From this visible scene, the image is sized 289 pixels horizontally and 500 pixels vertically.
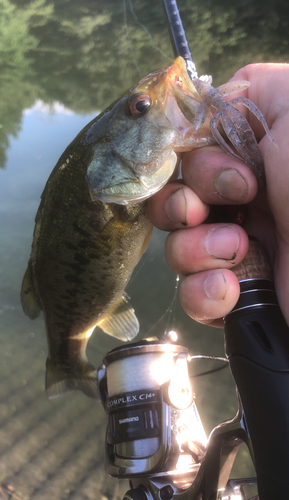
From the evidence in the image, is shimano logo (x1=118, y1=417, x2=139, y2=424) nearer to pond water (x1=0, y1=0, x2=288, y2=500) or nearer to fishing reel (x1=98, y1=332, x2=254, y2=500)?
fishing reel (x1=98, y1=332, x2=254, y2=500)

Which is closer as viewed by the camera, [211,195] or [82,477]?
[211,195]

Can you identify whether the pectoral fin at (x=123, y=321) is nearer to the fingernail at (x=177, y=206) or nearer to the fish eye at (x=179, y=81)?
the fingernail at (x=177, y=206)

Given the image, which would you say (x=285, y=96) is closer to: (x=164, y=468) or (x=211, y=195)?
(x=211, y=195)

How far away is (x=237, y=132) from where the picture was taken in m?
0.94

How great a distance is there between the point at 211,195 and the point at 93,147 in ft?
1.87

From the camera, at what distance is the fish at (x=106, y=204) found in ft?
3.69

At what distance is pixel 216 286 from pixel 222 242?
0.52ft

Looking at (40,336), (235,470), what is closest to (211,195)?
(235,470)

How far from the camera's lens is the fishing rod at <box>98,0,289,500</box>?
2.80 feet

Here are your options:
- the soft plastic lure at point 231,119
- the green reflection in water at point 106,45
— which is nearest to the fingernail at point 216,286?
the soft plastic lure at point 231,119

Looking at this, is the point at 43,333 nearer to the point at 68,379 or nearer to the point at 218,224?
the point at 68,379

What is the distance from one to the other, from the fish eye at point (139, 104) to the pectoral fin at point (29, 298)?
1.05 meters

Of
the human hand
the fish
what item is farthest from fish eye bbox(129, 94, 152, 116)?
the human hand

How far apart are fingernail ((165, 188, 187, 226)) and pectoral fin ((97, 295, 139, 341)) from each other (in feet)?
3.25
